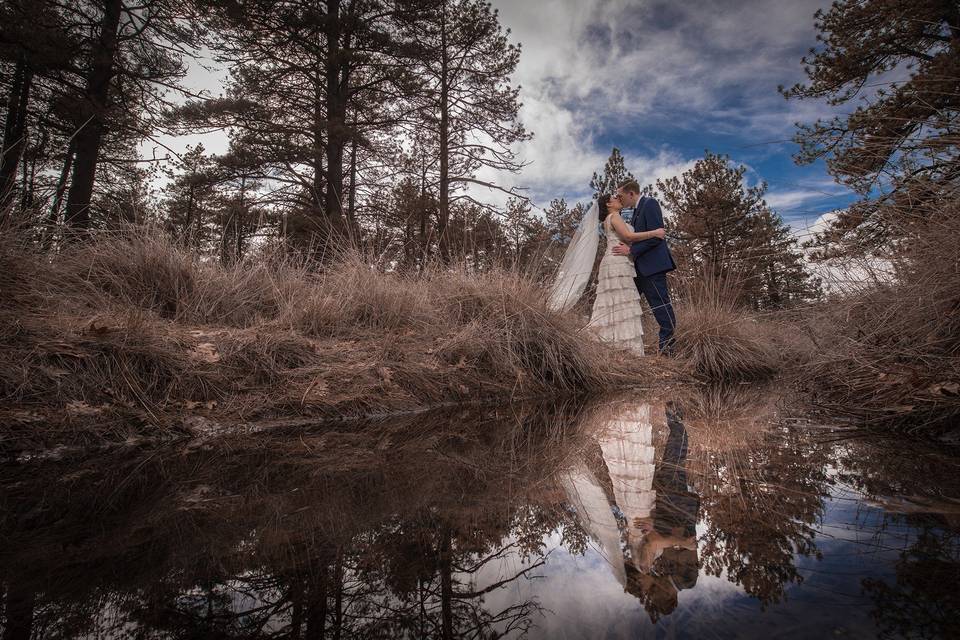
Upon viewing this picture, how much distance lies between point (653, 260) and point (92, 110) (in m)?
8.83

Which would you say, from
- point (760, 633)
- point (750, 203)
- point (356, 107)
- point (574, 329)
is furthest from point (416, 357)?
point (750, 203)

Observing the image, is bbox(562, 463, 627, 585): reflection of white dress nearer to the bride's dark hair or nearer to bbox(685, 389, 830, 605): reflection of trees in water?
bbox(685, 389, 830, 605): reflection of trees in water

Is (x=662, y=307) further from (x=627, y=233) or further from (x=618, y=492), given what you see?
(x=618, y=492)

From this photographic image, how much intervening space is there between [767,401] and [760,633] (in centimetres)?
271

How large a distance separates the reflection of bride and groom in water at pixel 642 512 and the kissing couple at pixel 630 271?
3.03 m

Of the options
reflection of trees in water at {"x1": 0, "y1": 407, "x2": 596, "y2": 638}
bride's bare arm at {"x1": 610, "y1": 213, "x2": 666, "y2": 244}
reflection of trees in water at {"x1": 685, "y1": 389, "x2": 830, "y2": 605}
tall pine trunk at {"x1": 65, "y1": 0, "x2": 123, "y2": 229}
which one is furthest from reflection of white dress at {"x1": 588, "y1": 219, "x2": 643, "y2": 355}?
tall pine trunk at {"x1": 65, "y1": 0, "x2": 123, "y2": 229}

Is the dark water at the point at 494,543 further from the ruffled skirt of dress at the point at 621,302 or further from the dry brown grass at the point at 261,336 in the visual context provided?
the ruffled skirt of dress at the point at 621,302

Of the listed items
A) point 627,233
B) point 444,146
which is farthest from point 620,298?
point 444,146

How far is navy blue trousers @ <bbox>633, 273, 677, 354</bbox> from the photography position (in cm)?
505

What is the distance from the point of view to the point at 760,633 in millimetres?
610

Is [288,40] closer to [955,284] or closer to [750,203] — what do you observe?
[955,284]

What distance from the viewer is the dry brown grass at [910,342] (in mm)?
1845

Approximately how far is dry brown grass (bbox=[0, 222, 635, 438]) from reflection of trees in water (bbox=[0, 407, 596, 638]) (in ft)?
2.20

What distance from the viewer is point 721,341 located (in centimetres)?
485
